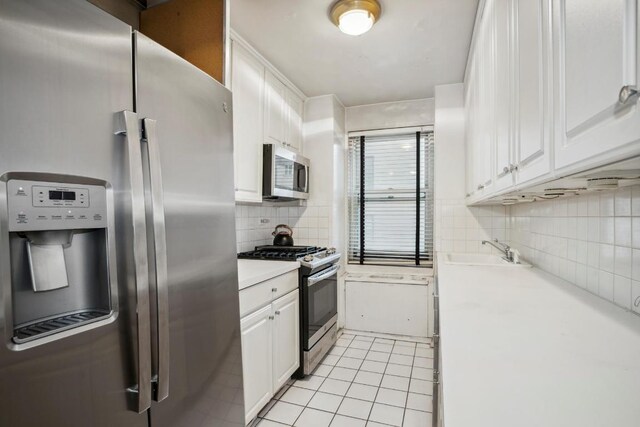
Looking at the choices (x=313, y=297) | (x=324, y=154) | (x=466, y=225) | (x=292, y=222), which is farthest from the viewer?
(x=292, y=222)

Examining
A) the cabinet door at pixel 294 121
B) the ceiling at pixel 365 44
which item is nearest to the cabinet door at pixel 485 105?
the ceiling at pixel 365 44

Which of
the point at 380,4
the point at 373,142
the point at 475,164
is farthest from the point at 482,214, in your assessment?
the point at 380,4

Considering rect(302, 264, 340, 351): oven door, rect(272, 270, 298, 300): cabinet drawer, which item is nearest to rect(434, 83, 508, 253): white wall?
rect(302, 264, 340, 351): oven door

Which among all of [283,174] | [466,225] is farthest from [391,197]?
[283,174]

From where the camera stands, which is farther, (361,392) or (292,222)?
(292,222)

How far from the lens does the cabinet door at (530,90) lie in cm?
86

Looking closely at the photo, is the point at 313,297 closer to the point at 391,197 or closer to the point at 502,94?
the point at 391,197

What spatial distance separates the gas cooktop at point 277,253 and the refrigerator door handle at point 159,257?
146 cm

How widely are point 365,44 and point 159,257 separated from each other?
2.00 metres

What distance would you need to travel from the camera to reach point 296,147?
3.12 metres

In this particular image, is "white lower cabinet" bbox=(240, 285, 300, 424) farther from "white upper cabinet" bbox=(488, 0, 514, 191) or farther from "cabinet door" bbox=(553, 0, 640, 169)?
"cabinet door" bbox=(553, 0, 640, 169)

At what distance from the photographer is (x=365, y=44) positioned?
→ 88.7 inches

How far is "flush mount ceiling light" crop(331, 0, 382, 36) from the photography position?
68.7 inches

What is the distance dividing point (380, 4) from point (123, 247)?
5.88 feet
